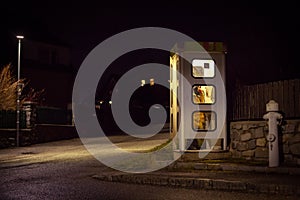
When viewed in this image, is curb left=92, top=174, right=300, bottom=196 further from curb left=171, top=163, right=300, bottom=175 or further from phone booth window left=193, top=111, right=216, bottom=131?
phone booth window left=193, top=111, right=216, bottom=131

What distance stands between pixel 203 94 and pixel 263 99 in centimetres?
158

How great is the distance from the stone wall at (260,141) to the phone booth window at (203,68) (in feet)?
5.00

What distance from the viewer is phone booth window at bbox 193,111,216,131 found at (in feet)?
40.2

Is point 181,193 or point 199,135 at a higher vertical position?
point 199,135

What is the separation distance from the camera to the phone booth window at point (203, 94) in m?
12.3

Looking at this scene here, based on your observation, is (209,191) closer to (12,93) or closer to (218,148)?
(218,148)

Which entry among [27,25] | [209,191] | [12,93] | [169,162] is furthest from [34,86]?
[209,191]

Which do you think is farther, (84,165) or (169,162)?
(84,165)

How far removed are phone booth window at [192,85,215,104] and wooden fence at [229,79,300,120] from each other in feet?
3.25

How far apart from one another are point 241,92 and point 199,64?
1502mm

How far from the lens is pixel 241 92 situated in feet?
41.8

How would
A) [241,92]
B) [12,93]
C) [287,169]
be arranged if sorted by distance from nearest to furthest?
[287,169]
[241,92]
[12,93]

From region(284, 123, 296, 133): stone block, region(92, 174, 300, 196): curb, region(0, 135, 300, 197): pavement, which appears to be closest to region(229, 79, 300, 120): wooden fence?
region(284, 123, 296, 133): stone block

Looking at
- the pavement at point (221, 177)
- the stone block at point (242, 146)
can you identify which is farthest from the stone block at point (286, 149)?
the stone block at point (242, 146)
